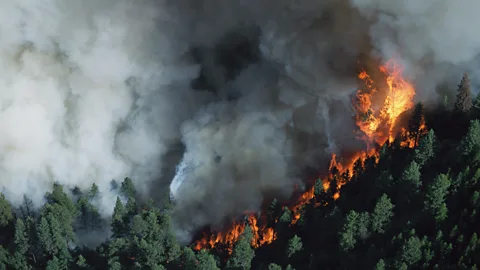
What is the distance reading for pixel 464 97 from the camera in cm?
6212

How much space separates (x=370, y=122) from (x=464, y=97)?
50.4ft

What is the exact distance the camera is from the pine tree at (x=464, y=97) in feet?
201

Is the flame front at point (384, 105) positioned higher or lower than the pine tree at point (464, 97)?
higher

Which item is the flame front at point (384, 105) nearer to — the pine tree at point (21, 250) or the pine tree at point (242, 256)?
the pine tree at point (242, 256)

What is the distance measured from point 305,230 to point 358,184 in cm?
778

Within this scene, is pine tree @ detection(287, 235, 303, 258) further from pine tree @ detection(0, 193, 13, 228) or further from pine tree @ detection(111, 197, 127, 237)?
pine tree @ detection(0, 193, 13, 228)

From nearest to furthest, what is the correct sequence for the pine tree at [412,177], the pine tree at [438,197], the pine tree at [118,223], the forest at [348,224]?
the forest at [348,224] < the pine tree at [438,197] < the pine tree at [412,177] < the pine tree at [118,223]

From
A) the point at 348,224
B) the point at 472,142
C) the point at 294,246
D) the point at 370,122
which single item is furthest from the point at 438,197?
the point at 370,122

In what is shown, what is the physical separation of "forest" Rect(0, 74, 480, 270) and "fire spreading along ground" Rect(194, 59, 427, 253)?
2.15m

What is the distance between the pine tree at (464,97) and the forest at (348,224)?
101 millimetres

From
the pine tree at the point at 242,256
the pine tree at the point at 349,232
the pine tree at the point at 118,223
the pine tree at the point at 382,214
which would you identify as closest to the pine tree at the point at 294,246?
the pine tree at the point at 242,256

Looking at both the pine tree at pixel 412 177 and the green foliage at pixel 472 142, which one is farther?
the pine tree at pixel 412 177

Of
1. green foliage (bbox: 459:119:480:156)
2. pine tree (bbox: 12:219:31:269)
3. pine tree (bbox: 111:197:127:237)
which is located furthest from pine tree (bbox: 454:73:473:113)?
pine tree (bbox: 12:219:31:269)

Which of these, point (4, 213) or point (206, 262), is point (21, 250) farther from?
point (206, 262)
